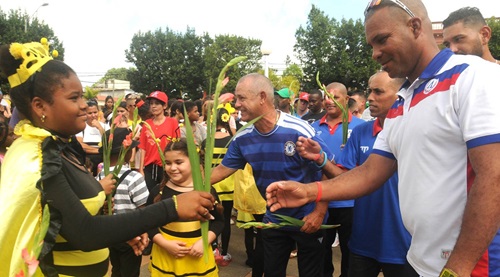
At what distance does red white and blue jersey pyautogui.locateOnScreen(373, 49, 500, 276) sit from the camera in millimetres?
1466

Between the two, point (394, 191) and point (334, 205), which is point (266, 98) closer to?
point (394, 191)

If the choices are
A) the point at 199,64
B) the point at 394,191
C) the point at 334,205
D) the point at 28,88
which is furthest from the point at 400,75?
the point at 199,64

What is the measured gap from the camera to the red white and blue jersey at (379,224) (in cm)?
294

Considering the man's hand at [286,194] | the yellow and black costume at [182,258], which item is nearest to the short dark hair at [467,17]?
the man's hand at [286,194]

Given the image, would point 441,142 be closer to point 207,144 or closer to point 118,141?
point 207,144

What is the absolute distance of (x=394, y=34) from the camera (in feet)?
6.02

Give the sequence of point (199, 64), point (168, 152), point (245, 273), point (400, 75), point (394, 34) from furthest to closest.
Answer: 1. point (199, 64)
2. point (245, 273)
3. point (168, 152)
4. point (400, 75)
5. point (394, 34)

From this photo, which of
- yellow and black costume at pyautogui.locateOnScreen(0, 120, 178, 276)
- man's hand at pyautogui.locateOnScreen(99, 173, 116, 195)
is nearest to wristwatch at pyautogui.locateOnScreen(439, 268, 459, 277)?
yellow and black costume at pyautogui.locateOnScreen(0, 120, 178, 276)

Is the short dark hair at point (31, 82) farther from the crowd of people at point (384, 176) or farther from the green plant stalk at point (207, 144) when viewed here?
the green plant stalk at point (207, 144)

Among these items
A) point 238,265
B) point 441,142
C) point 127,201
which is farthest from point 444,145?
point 238,265

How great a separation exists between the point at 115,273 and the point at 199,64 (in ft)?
119

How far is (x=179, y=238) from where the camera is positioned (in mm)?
3109

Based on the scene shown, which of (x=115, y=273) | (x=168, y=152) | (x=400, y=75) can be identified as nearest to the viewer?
(x=400, y=75)

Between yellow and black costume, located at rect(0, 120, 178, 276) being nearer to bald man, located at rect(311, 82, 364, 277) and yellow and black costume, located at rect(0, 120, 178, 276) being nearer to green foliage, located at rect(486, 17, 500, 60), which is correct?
bald man, located at rect(311, 82, 364, 277)
